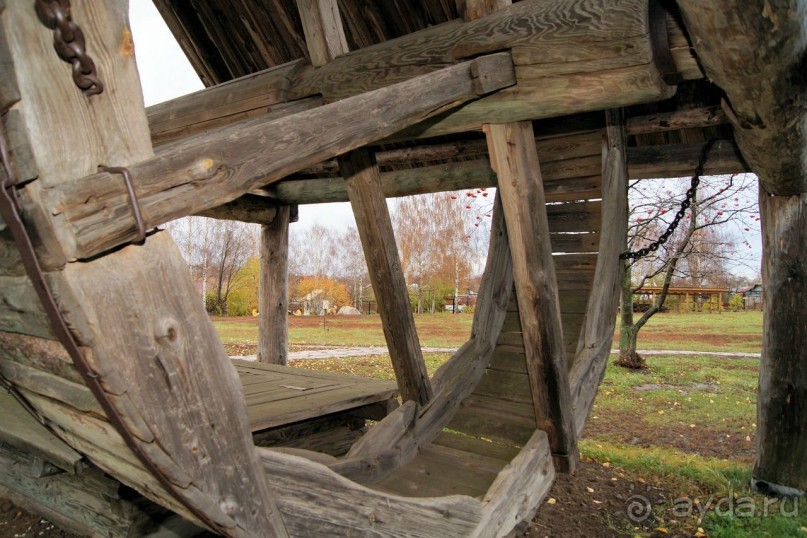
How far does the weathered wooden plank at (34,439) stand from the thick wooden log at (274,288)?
9.33 feet

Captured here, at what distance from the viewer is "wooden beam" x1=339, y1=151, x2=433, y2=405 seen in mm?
3156

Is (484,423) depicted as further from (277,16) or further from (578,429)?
(277,16)

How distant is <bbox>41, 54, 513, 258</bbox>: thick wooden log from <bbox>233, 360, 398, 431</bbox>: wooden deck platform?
2.20 m

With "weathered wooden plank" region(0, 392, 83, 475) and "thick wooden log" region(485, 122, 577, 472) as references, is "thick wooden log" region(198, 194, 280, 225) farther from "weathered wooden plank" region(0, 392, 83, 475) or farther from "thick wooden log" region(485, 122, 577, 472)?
"thick wooden log" region(485, 122, 577, 472)

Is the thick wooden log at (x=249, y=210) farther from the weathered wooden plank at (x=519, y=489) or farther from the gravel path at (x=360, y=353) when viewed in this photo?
the gravel path at (x=360, y=353)

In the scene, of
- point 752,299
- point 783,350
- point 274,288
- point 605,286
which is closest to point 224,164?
point 605,286

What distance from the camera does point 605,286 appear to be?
3.59 metres

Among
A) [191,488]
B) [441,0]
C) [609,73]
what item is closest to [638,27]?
[609,73]

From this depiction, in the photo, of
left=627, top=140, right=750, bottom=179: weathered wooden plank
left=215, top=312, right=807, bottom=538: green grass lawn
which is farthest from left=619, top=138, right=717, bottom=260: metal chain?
left=215, top=312, right=807, bottom=538: green grass lawn

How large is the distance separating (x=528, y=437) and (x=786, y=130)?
2.17 m

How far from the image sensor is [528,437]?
3553 millimetres

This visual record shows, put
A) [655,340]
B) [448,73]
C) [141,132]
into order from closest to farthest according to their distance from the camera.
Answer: [141,132], [448,73], [655,340]

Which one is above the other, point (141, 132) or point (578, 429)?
point (141, 132)

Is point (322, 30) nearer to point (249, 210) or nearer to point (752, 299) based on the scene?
point (249, 210)
